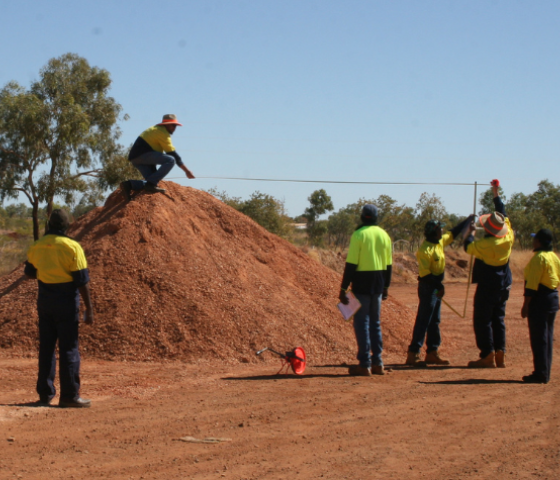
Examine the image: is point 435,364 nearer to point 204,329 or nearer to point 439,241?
point 439,241

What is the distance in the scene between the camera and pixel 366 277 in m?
6.95

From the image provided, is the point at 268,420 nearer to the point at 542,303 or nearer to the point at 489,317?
the point at 542,303

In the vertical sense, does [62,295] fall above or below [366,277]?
below

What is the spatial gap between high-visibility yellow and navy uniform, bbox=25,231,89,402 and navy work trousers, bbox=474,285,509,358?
4.77 m

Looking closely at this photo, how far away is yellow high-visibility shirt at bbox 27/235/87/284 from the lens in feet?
18.2

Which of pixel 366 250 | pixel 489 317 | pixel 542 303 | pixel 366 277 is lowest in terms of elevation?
pixel 489 317

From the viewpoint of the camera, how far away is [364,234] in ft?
22.8

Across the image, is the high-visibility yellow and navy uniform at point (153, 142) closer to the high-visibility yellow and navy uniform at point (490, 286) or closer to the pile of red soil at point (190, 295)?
the pile of red soil at point (190, 295)

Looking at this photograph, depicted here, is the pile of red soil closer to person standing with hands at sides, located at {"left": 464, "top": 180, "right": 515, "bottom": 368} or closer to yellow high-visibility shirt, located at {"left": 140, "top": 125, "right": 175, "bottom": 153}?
yellow high-visibility shirt, located at {"left": 140, "top": 125, "right": 175, "bottom": 153}

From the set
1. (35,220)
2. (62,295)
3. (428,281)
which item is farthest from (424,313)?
(35,220)

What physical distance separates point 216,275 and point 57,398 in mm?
3470

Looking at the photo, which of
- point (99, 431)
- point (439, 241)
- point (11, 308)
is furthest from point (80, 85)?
point (99, 431)

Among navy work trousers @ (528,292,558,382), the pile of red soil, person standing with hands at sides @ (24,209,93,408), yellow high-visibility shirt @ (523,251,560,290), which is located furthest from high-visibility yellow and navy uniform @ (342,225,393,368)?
person standing with hands at sides @ (24,209,93,408)

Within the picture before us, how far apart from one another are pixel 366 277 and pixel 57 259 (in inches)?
127
